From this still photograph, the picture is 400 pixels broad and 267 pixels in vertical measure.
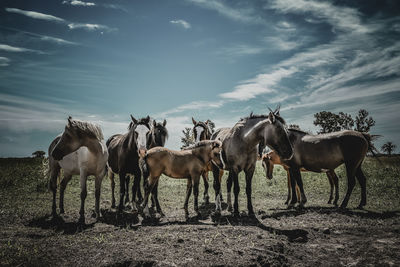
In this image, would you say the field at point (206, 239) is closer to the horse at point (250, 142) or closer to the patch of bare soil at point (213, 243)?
the patch of bare soil at point (213, 243)

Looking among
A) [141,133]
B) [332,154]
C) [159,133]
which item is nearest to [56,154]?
[141,133]

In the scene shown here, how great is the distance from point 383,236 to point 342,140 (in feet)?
12.2

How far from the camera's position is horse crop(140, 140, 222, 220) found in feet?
22.8

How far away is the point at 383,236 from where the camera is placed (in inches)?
180

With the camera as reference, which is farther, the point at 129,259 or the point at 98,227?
the point at 98,227

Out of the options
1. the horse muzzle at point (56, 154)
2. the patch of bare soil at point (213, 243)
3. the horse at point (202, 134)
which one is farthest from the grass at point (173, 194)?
the horse muzzle at point (56, 154)

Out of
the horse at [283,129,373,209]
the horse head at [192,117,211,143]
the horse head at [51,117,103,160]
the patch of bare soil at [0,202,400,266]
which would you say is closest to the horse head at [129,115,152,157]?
the horse head at [51,117,103,160]

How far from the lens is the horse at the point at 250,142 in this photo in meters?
6.53

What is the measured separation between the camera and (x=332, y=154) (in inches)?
304

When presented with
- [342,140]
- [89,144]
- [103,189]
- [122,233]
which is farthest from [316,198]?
[103,189]

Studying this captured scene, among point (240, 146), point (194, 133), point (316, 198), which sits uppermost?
point (194, 133)

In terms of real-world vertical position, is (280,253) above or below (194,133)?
below

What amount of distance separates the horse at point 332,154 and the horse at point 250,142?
2072 millimetres

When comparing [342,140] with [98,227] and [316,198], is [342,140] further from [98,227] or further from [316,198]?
[98,227]
